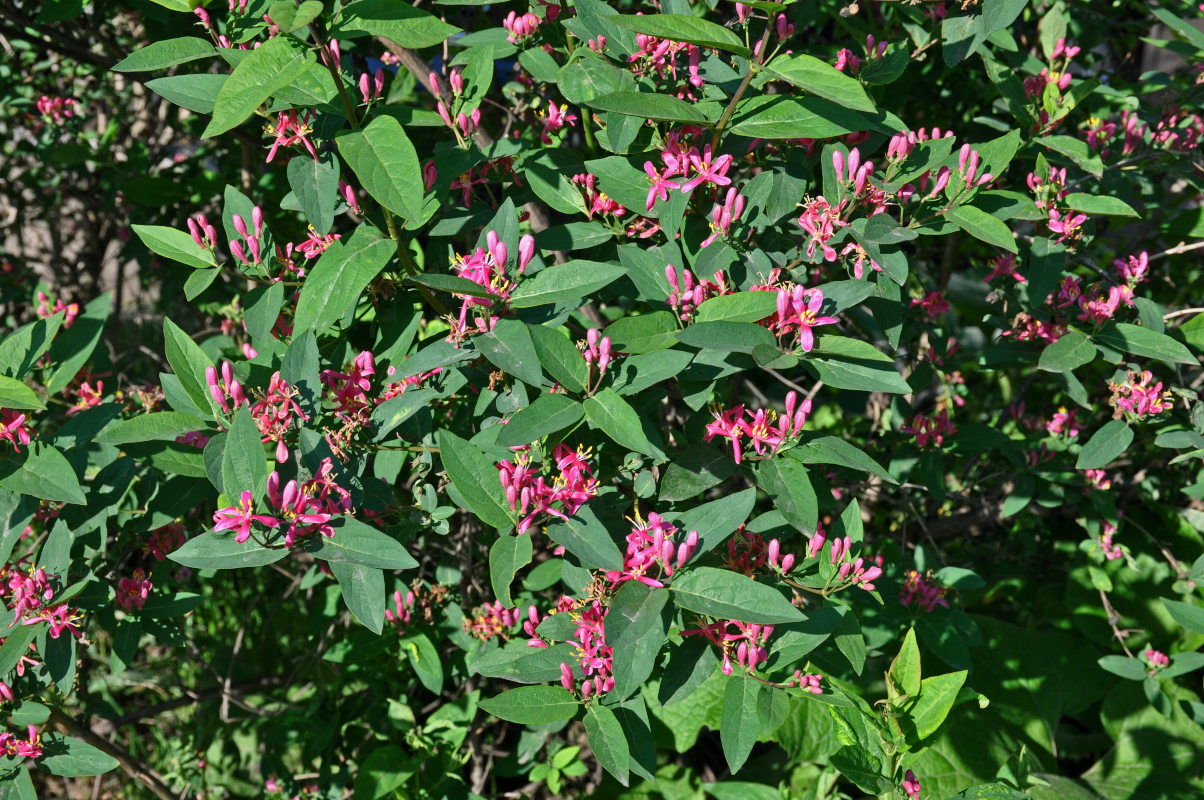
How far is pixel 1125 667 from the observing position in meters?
2.64

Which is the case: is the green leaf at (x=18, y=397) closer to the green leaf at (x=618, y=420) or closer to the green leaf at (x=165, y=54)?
the green leaf at (x=165, y=54)

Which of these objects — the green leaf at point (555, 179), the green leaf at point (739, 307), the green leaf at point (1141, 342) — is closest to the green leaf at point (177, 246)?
the green leaf at point (555, 179)

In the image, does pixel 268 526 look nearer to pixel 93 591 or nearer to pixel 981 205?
pixel 93 591

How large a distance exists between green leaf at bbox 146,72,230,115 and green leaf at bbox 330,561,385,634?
0.88m

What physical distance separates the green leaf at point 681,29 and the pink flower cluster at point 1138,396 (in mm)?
1388

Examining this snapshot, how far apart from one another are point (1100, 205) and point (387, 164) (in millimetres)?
1513

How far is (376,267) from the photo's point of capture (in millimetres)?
1649

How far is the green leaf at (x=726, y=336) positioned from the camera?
143cm

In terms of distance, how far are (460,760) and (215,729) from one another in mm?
1423

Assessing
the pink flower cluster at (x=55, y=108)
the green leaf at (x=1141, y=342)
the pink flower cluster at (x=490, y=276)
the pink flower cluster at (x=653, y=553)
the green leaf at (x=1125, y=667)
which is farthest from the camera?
the pink flower cluster at (x=55, y=108)

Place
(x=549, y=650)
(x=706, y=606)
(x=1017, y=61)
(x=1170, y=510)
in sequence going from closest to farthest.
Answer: (x=706, y=606)
(x=549, y=650)
(x=1017, y=61)
(x=1170, y=510)

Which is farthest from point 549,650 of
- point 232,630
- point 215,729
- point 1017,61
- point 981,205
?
point 232,630

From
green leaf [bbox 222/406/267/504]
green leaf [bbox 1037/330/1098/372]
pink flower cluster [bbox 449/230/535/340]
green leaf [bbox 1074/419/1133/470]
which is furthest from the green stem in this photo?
green leaf [bbox 1074/419/1133/470]

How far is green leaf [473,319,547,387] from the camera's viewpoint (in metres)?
1.50
